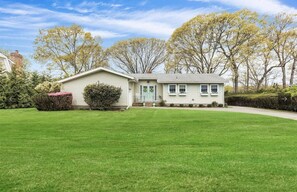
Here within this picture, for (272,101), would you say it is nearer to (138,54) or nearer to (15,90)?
(15,90)

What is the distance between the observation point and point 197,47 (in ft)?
129

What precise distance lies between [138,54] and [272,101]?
83.4ft

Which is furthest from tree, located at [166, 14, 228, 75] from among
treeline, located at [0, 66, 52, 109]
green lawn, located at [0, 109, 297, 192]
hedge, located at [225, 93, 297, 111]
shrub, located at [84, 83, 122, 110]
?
green lawn, located at [0, 109, 297, 192]

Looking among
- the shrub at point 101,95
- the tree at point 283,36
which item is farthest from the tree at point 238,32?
the shrub at point 101,95

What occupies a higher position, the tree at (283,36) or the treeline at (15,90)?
the tree at (283,36)

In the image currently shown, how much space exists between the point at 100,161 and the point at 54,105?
17958 mm

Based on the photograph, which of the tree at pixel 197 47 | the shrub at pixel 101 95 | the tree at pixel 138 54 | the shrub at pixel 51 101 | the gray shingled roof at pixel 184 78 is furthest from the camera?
the tree at pixel 138 54

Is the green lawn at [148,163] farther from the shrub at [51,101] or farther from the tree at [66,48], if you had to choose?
the tree at [66,48]

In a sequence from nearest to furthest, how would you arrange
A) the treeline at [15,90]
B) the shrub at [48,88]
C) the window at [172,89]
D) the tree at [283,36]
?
the treeline at [15,90] → the shrub at [48,88] → the window at [172,89] → the tree at [283,36]

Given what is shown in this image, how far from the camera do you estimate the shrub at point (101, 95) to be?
22.5 metres

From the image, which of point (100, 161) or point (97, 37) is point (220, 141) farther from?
point (97, 37)

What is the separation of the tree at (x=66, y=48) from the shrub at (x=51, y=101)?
20.6m

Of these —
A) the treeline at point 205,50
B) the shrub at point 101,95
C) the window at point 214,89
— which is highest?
the treeline at point 205,50

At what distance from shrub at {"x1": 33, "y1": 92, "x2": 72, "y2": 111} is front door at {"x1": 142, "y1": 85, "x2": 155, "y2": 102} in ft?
32.5
